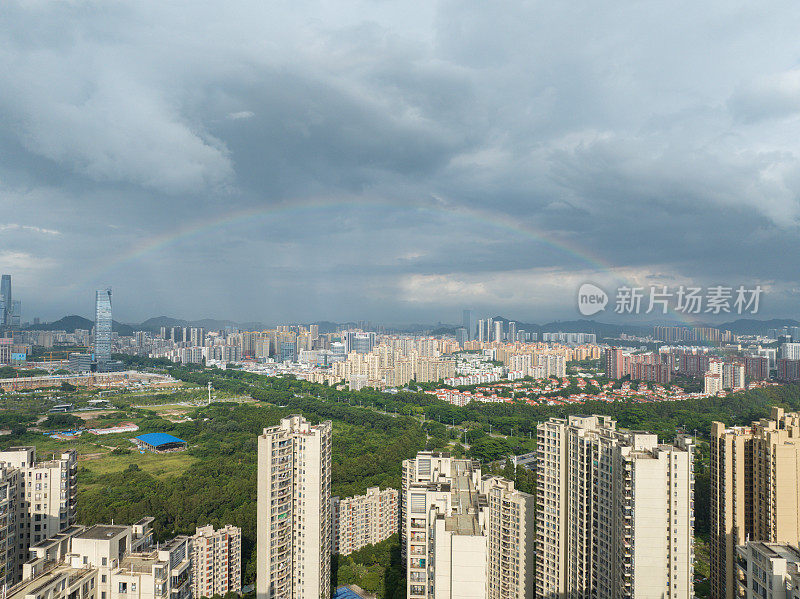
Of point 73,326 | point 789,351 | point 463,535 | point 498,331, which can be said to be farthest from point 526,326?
point 463,535

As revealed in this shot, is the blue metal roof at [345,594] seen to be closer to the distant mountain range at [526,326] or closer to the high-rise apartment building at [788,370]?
the high-rise apartment building at [788,370]

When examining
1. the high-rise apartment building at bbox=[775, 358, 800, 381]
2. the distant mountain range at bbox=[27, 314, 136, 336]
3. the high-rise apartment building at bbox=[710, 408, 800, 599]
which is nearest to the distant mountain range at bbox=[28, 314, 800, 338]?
the distant mountain range at bbox=[27, 314, 136, 336]

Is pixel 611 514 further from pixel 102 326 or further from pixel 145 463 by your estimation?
pixel 102 326

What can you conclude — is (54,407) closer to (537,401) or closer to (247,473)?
(247,473)

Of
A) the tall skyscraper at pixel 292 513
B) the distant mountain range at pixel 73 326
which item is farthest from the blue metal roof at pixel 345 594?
the distant mountain range at pixel 73 326

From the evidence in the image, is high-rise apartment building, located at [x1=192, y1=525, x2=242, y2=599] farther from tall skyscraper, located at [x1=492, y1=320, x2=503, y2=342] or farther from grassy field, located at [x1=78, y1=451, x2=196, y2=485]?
tall skyscraper, located at [x1=492, y1=320, x2=503, y2=342]
